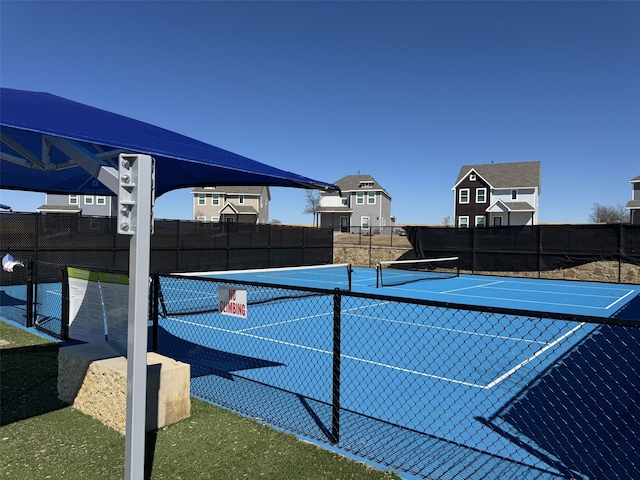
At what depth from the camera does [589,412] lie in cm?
532

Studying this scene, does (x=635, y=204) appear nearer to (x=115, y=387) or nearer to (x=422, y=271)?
(x=422, y=271)

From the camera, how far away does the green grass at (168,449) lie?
355 centimetres

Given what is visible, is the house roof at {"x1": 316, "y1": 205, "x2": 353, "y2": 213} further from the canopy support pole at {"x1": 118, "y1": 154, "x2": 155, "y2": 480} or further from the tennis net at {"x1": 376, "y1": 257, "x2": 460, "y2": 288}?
the canopy support pole at {"x1": 118, "y1": 154, "x2": 155, "y2": 480}

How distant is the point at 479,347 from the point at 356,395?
13.1ft

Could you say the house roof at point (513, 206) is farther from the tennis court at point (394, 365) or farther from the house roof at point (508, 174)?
the tennis court at point (394, 365)

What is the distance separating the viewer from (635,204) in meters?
46.9

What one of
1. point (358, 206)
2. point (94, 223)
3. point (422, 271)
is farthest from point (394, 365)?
point (358, 206)

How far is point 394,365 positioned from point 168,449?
4.01 m

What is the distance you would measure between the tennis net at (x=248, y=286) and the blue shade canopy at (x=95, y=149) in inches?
141

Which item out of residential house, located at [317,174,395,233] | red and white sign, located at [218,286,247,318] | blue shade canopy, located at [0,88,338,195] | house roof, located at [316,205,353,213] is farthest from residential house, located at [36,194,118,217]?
red and white sign, located at [218,286,247,318]

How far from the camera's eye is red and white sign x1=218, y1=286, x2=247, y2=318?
4719 millimetres

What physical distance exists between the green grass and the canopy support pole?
659 mm

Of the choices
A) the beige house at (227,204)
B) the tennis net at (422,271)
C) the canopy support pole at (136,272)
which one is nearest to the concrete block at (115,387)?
the canopy support pole at (136,272)

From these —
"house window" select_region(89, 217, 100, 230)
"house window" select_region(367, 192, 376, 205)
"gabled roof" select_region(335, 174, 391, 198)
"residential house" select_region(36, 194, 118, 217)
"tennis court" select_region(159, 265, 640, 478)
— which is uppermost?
"gabled roof" select_region(335, 174, 391, 198)
